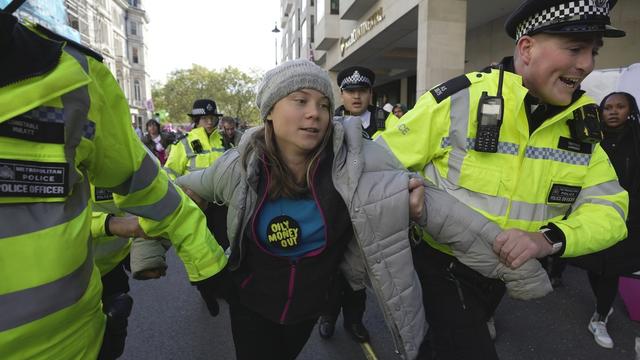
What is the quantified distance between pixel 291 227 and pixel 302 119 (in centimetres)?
50

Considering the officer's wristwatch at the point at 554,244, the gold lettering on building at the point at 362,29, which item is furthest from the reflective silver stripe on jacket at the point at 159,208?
the gold lettering on building at the point at 362,29

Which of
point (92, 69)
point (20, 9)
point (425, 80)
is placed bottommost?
point (92, 69)

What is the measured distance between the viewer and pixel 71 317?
3.64 feet

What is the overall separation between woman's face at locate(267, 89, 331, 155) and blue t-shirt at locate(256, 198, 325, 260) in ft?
0.92

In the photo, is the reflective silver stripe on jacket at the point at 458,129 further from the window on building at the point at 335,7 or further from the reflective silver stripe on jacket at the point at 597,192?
the window on building at the point at 335,7

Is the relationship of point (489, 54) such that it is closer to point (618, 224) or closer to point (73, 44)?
point (618, 224)

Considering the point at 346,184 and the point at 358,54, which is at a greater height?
the point at 358,54

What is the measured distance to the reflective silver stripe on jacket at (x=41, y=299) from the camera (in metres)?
0.94

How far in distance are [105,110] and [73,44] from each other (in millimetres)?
190

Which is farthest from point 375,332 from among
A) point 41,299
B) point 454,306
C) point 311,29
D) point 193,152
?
point 311,29

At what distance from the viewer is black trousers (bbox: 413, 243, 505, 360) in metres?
1.82

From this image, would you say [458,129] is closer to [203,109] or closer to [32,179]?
[32,179]

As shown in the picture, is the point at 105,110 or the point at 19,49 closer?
the point at 19,49

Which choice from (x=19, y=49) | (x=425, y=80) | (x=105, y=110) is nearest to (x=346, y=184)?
(x=105, y=110)
